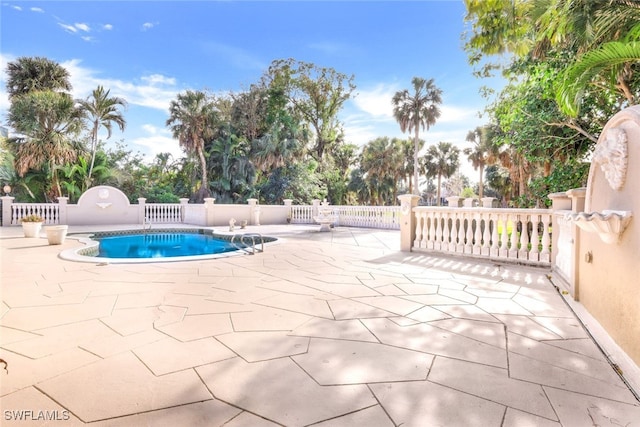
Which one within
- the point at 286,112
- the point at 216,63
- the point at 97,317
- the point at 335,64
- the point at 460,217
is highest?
the point at 335,64

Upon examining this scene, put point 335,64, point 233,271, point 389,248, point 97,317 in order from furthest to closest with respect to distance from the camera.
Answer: point 335,64 < point 389,248 < point 233,271 < point 97,317

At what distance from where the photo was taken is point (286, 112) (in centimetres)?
2336

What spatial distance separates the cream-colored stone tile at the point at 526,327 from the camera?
288 cm

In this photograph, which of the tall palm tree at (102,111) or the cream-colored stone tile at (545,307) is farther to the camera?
the tall palm tree at (102,111)

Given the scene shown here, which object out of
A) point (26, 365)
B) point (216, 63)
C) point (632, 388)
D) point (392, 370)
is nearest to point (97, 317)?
point (26, 365)

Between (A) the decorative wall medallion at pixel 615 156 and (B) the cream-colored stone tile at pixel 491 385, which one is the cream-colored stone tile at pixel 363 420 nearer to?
(B) the cream-colored stone tile at pixel 491 385

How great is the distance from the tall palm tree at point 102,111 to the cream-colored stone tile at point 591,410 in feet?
70.1

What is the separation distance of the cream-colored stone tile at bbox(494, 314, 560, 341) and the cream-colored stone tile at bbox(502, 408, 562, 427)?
130 cm

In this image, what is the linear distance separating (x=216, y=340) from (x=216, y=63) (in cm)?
2113

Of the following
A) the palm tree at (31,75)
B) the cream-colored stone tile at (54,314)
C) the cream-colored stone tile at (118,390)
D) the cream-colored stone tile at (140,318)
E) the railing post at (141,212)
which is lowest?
the cream-colored stone tile at (54,314)

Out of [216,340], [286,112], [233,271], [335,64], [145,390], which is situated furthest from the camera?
[335,64]

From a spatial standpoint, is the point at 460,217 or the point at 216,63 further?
the point at 216,63

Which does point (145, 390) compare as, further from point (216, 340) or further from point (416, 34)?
point (416, 34)

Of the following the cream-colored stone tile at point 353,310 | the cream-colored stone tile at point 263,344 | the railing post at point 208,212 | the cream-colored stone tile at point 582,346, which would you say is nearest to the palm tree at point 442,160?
the railing post at point 208,212
